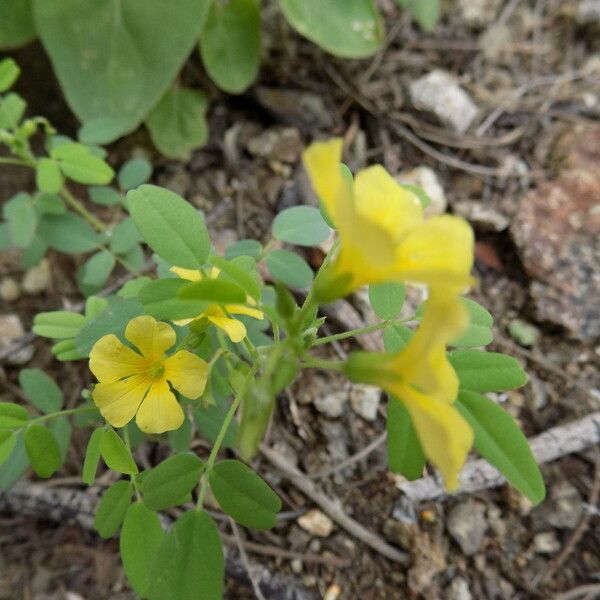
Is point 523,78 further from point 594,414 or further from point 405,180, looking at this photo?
point 594,414

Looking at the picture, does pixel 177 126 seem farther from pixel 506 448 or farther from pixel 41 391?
pixel 506 448

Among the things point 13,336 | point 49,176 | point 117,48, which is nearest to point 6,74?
point 49,176

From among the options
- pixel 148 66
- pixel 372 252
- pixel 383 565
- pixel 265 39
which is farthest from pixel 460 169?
pixel 372 252

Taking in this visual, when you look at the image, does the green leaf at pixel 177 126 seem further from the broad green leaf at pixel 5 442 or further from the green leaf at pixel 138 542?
the green leaf at pixel 138 542

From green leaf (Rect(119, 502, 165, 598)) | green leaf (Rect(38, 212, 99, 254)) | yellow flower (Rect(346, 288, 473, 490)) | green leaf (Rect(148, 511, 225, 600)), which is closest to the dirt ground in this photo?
green leaf (Rect(38, 212, 99, 254))

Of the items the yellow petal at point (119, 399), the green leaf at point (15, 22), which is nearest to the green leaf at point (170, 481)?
the yellow petal at point (119, 399)
